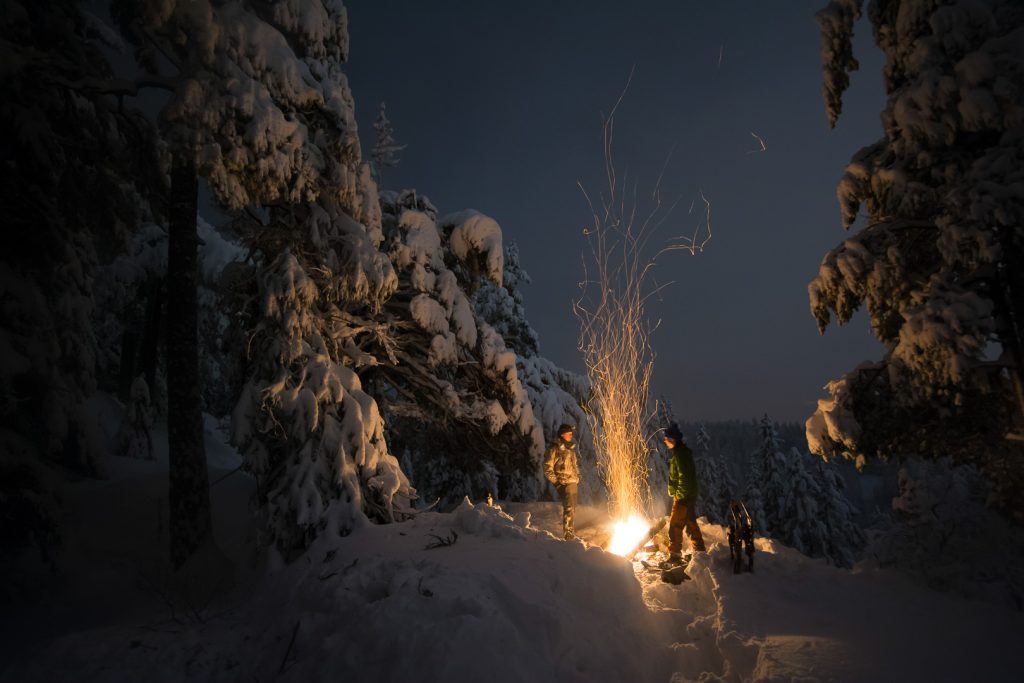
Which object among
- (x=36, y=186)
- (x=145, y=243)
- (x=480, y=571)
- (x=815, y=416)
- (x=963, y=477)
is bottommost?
(x=480, y=571)

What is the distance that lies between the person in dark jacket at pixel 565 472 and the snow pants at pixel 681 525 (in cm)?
180

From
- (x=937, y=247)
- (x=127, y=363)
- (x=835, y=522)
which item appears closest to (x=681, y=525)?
(x=937, y=247)

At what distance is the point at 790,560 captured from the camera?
6.79 metres

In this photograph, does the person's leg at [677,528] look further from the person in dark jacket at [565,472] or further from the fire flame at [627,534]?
the person in dark jacket at [565,472]

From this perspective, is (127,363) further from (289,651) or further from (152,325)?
(289,651)

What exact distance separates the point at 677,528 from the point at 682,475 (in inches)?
29.3

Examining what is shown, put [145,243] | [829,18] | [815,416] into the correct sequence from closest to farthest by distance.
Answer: [815,416] < [829,18] < [145,243]

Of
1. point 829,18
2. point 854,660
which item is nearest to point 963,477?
point 854,660

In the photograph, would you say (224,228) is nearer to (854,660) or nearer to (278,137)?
(278,137)

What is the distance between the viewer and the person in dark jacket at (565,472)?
820 cm

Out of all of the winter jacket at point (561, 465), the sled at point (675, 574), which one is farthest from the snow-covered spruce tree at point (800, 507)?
the sled at point (675, 574)

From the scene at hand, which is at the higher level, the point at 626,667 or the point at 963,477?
the point at 963,477

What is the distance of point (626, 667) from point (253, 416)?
18.2ft

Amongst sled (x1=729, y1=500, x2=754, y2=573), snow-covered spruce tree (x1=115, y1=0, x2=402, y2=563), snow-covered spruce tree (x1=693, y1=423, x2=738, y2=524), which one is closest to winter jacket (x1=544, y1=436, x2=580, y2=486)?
sled (x1=729, y1=500, x2=754, y2=573)
